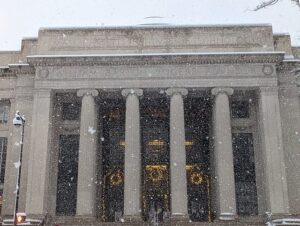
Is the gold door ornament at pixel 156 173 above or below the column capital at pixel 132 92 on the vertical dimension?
below

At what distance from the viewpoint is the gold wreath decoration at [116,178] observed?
39.6m

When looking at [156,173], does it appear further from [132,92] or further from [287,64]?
[287,64]

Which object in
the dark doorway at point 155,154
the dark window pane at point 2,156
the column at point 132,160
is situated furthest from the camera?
the dark doorway at point 155,154

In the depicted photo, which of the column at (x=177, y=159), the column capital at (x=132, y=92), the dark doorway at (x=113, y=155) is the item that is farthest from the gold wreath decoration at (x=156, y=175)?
the column capital at (x=132, y=92)

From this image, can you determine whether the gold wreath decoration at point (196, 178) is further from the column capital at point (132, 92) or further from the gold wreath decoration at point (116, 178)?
the column capital at point (132, 92)

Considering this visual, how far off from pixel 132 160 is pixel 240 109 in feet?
32.5

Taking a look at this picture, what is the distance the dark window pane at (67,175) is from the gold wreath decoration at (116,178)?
3628 millimetres

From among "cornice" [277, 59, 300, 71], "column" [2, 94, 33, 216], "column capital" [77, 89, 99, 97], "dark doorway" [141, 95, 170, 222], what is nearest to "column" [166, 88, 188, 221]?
"dark doorway" [141, 95, 170, 222]

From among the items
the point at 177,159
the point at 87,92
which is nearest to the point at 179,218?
the point at 177,159

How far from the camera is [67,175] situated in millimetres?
37062

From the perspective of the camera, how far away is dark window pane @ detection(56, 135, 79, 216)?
119 feet

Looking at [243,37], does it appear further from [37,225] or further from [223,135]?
[37,225]

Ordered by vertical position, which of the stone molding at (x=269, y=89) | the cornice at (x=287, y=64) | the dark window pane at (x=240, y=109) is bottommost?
the dark window pane at (x=240, y=109)

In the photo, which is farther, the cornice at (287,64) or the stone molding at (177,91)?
the cornice at (287,64)
